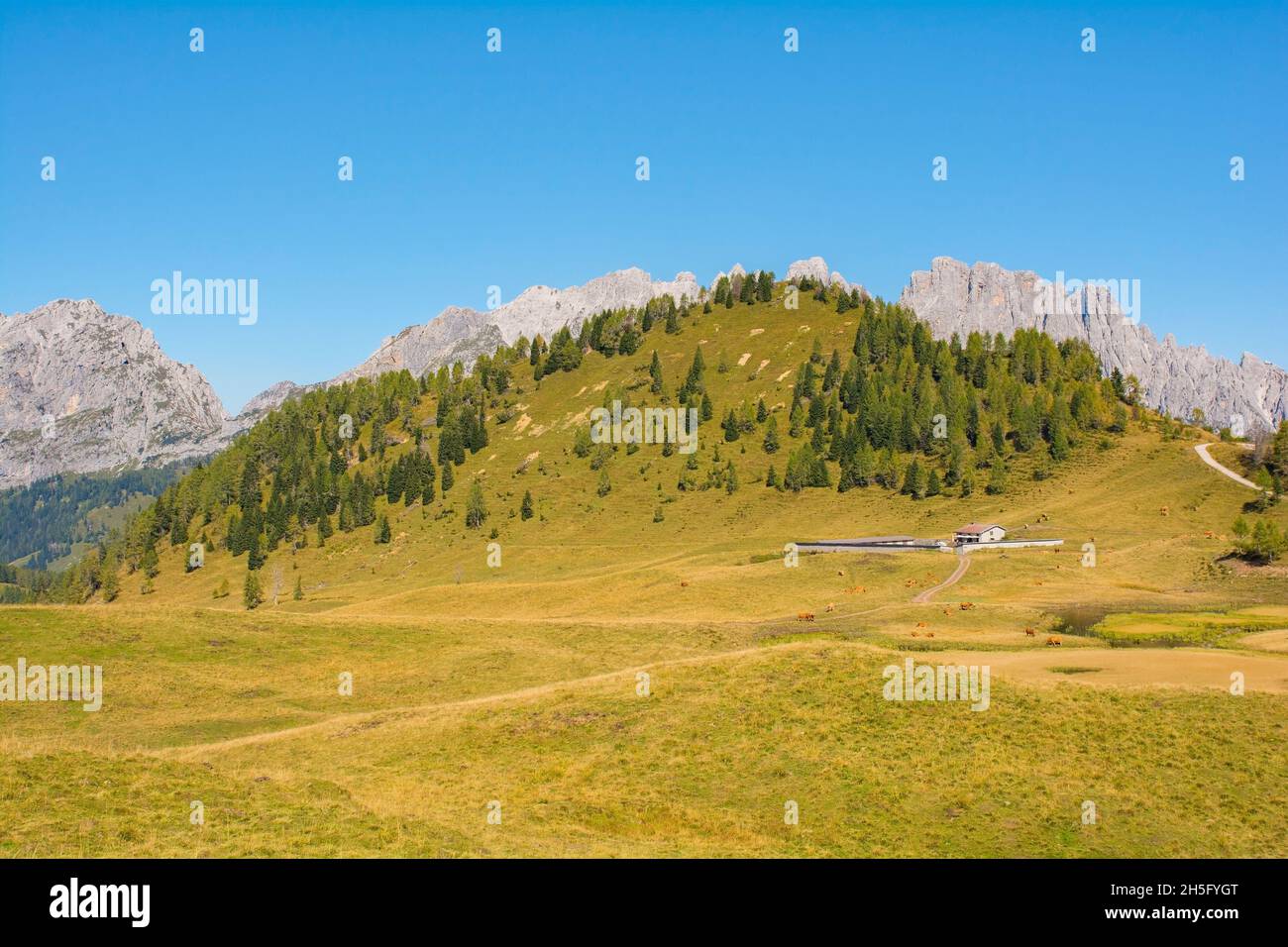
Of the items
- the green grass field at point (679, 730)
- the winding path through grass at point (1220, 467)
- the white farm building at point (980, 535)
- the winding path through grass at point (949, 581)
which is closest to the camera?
the green grass field at point (679, 730)

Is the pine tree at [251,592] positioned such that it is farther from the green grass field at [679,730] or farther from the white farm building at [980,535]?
the white farm building at [980,535]

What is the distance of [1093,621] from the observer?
Answer: 80.4 meters

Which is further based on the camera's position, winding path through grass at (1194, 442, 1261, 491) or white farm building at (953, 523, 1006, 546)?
winding path through grass at (1194, 442, 1261, 491)

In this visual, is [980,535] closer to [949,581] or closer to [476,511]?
[949,581]

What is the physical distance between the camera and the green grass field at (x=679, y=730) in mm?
30609

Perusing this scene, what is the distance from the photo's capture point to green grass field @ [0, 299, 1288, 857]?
30.6 meters

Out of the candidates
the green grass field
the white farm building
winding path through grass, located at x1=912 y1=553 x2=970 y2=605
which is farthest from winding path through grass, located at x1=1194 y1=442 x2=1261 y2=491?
winding path through grass, located at x1=912 y1=553 x2=970 y2=605

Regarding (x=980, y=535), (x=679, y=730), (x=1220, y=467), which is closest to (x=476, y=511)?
(x=980, y=535)

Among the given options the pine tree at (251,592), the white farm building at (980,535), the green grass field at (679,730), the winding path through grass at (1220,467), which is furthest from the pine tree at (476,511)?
the winding path through grass at (1220,467)

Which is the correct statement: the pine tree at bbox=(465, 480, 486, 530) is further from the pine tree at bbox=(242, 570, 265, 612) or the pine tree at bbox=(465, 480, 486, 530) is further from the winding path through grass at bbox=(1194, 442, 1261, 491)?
the winding path through grass at bbox=(1194, 442, 1261, 491)

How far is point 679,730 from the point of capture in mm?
44000
